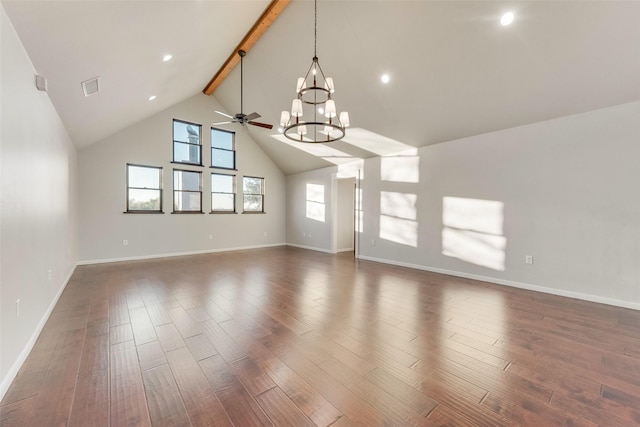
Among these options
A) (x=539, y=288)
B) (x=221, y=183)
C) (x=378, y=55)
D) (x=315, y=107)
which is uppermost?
(x=378, y=55)

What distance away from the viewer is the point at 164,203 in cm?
669

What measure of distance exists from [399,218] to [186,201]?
5472mm

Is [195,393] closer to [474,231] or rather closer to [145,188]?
[474,231]

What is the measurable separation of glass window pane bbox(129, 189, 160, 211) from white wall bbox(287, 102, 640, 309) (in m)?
5.61

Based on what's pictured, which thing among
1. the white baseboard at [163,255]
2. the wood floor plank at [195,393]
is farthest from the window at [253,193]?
the wood floor plank at [195,393]

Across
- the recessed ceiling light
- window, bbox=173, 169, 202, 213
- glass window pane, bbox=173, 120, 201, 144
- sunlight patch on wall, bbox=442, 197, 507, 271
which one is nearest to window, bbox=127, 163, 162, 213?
window, bbox=173, 169, 202, 213

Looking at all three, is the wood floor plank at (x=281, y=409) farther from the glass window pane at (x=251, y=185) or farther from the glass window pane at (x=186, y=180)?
the glass window pane at (x=251, y=185)

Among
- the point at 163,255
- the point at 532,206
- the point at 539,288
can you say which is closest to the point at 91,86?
the point at 163,255

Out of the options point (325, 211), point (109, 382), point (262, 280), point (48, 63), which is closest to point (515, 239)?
point (262, 280)

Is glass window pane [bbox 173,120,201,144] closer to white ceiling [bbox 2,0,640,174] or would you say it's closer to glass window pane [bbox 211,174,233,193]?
glass window pane [bbox 211,174,233,193]

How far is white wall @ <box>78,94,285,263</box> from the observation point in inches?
228

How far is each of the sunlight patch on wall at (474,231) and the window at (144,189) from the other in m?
6.61

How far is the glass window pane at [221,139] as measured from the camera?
7.59 meters

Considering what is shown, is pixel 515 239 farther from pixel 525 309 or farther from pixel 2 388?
pixel 2 388
